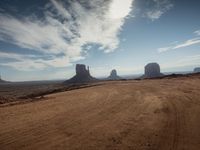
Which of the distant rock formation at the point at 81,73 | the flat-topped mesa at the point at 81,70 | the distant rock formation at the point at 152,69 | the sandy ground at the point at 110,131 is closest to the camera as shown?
the sandy ground at the point at 110,131

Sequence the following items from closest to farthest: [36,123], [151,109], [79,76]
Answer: [36,123]
[151,109]
[79,76]

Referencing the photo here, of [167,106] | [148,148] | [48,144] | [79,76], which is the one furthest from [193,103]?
[79,76]

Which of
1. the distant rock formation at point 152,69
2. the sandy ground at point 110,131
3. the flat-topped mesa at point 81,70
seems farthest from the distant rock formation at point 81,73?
the sandy ground at point 110,131

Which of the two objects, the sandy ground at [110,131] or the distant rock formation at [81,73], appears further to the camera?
the distant rock formation at [81,73]

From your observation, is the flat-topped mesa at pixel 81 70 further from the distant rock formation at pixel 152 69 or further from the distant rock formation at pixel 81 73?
the distant rock formation at pixel 152 69

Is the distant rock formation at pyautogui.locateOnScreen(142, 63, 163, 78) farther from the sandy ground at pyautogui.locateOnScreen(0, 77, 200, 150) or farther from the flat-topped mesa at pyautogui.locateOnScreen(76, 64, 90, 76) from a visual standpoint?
the sandy ground at pyautogui.locateOnScreen(0, 77, 200, 150)

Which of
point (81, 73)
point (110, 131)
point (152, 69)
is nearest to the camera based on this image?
point (110, 131)

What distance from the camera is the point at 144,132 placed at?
686cm

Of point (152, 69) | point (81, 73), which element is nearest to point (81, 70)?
point (81, 73)

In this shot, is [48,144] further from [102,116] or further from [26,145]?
[102,116]

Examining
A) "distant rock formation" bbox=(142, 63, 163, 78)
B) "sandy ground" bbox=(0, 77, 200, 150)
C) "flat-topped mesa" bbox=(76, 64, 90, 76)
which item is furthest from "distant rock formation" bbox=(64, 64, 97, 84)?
"sandy ground" bbox=(0, 77, 200, 150)

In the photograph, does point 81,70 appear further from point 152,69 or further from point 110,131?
point 110,131

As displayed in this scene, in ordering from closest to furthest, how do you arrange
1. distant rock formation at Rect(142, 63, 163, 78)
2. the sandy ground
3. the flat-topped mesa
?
the sandy ground < the flat-topped mesa < distant rock formation at Rect(142, 63, 163, 78)

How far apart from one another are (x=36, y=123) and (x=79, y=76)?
149 m
